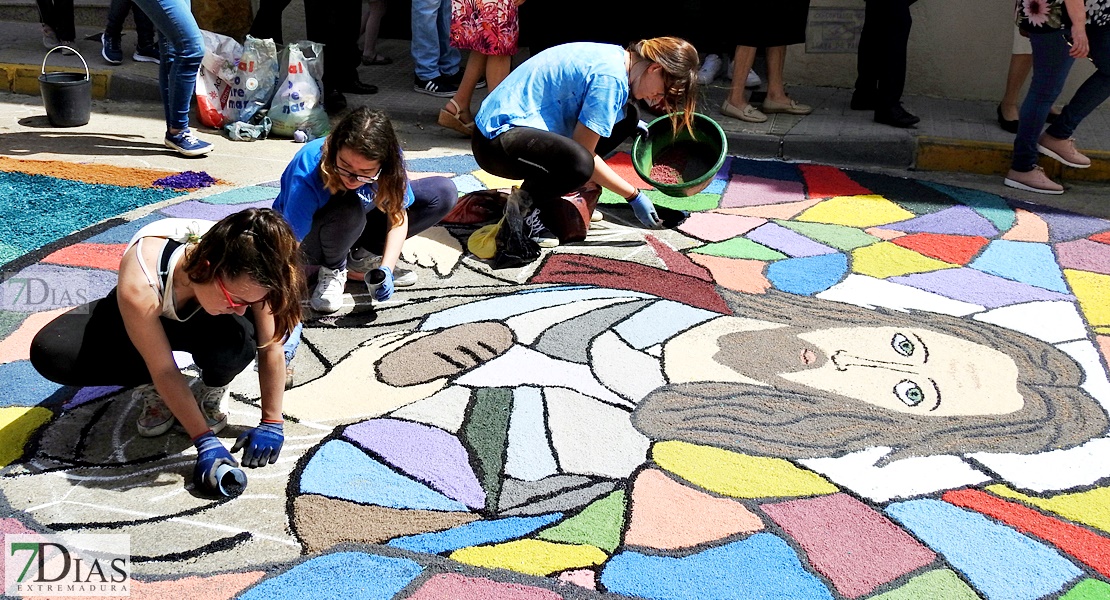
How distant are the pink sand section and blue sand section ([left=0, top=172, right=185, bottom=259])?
266cm

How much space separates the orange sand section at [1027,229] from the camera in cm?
462

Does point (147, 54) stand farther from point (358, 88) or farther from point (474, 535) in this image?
point (474, 535)

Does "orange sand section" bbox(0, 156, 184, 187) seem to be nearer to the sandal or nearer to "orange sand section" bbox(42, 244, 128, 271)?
"orange sand section" bbox(42, 244, 128, 271)

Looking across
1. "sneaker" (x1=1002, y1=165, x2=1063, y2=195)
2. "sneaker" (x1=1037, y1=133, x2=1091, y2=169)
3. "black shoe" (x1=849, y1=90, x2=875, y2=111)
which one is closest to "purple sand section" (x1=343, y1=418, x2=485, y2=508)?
"sneaker" (x1=1002, y1=165, x2=1063, y2=195)

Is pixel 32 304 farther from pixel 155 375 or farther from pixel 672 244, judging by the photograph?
pixel 672 244

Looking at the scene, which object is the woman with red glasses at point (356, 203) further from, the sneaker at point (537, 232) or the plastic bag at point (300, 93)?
the plastic bag at point (300, 93)

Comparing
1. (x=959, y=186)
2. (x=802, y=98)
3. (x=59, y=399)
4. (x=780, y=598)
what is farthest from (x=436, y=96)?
(x=780, y=598)

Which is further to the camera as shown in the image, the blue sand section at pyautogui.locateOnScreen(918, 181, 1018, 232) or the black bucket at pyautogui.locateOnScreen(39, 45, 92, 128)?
the black bucket at pyautogui.locateOnScreen(39, 45, 92, 128)

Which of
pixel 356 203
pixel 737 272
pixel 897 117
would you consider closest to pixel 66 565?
pixel 356 203

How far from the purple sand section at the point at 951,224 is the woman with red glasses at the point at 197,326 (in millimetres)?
3153

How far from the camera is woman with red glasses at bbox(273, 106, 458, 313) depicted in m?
3.23

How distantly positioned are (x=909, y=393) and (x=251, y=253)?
2.04m

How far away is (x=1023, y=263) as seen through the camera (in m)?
4.33

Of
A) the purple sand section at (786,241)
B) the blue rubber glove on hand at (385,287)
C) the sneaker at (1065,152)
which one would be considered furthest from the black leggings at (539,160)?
the sneaker at (1065,152)
